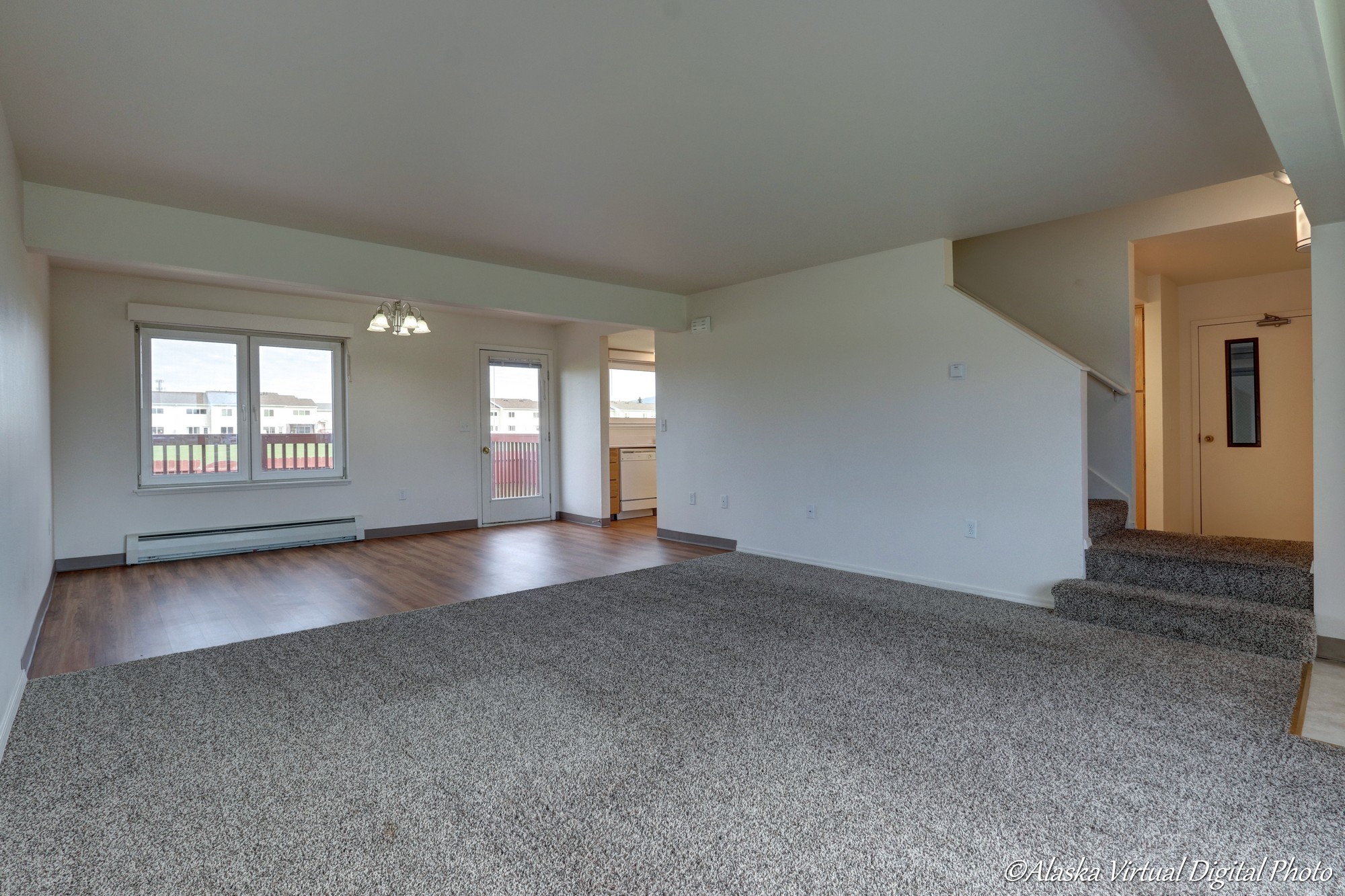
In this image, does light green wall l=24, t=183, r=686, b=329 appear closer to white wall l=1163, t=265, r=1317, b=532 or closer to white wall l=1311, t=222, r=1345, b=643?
white wall l=1311, t=222, r=1345, b=643

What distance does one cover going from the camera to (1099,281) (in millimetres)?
4621

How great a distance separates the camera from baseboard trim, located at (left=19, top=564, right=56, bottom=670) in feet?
9.76

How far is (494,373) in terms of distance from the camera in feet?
24.8

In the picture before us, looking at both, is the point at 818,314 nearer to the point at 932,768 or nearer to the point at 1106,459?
the point at 1106,459

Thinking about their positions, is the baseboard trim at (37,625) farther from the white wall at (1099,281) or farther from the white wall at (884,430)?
the white wall at (1099,281)

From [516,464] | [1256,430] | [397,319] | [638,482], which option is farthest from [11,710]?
[1256,430]

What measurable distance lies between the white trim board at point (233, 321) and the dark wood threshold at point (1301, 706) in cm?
712

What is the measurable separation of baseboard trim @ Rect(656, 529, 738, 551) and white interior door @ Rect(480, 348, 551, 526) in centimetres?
196

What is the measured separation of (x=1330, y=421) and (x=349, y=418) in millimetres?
7175

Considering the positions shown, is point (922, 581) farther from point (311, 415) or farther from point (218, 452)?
point (218, 452)

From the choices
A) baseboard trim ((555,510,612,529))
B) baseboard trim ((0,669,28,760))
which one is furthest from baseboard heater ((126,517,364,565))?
baseboard trim ((0,669,28,760))

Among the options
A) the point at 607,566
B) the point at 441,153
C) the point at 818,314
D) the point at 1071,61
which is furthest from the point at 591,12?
the point at 607,566

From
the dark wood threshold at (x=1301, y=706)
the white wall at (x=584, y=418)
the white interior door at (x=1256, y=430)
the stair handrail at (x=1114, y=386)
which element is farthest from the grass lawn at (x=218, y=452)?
the white interior door at (x=1256, y=430)

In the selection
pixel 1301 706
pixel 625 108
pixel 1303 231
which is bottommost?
pixel 1301 706
